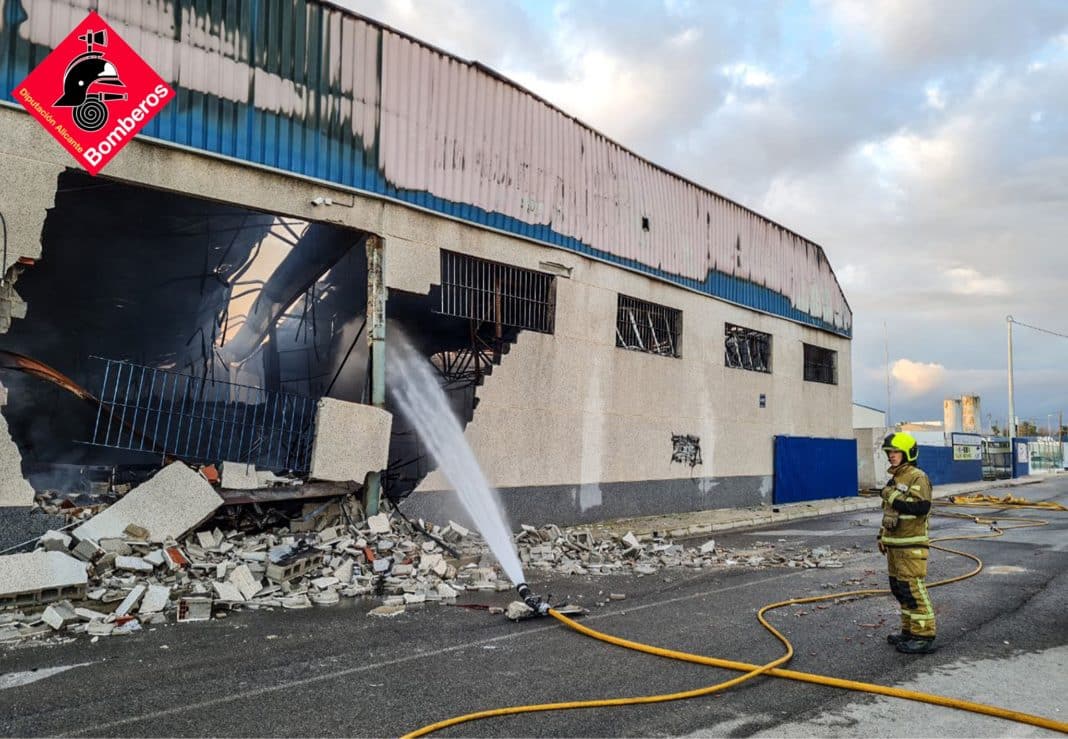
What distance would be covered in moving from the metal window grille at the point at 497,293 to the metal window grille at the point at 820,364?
12.1 meters

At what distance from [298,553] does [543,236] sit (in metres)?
7.50

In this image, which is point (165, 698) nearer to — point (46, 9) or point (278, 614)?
point (278, 614)

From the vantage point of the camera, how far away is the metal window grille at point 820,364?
74.0ft

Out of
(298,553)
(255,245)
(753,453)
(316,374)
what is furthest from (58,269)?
(753,453)

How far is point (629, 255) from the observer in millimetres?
15578

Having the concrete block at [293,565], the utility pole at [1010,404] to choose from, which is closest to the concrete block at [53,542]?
the concrete block at [293,565]

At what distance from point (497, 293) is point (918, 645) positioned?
8.78m

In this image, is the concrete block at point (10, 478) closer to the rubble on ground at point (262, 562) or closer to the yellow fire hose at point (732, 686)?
the rubble on ground at point (262, 562)

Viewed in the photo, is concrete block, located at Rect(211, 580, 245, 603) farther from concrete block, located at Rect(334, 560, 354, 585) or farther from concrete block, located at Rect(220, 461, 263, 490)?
concrete block, located at Rect(220, 461, 263, 490)

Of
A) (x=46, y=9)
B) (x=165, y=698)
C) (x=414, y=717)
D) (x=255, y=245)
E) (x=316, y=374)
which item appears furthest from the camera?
(x=316, y=374)

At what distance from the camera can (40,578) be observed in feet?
22.0

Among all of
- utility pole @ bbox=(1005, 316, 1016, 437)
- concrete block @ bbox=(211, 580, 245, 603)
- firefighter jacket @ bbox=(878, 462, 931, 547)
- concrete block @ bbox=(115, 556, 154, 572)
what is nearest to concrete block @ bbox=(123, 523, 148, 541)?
concrete block @ bbox=(115, 556, 154, 572)

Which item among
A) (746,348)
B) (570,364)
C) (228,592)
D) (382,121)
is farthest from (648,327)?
(228,592)

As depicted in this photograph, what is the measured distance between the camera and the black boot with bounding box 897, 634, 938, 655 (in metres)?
5.59
